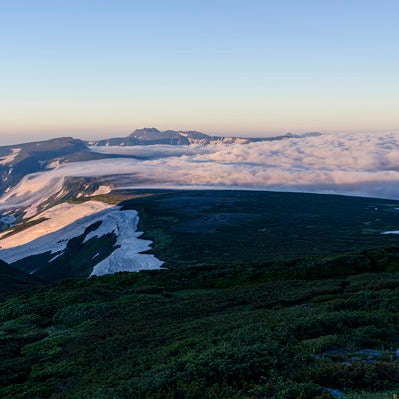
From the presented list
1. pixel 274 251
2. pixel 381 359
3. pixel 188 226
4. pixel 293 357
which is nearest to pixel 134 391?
pixel 293 357

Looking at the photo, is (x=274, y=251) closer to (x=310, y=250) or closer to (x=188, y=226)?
(x=310, y=250)

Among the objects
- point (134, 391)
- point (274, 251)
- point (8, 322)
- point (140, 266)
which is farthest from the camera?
point (274, 251)

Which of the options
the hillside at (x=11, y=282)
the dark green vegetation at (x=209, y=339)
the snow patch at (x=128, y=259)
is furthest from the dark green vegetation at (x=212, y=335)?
the snow patch at (x=128, y=259)

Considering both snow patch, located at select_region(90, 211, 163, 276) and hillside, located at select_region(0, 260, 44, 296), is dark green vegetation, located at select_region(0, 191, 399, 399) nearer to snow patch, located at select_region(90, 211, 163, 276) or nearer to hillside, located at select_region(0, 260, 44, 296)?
hillside, located at select_region(0, 260, 44, 296)

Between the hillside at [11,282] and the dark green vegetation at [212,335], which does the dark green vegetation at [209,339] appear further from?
the hillside at [11,282]

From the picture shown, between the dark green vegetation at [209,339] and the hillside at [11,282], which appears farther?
the hillside at [11,282]

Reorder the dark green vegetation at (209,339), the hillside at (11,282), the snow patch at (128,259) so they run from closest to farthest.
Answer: the dark green vegetation at (209,339)
the hillside at (11,282)
the snow patch at (128,259)

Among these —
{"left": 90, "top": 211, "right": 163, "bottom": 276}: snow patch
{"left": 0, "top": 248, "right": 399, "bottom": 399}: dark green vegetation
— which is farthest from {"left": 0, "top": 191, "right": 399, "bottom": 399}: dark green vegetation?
{"left": 90, "top": 211, "right": 163, "bottom": 276}: snow patch
